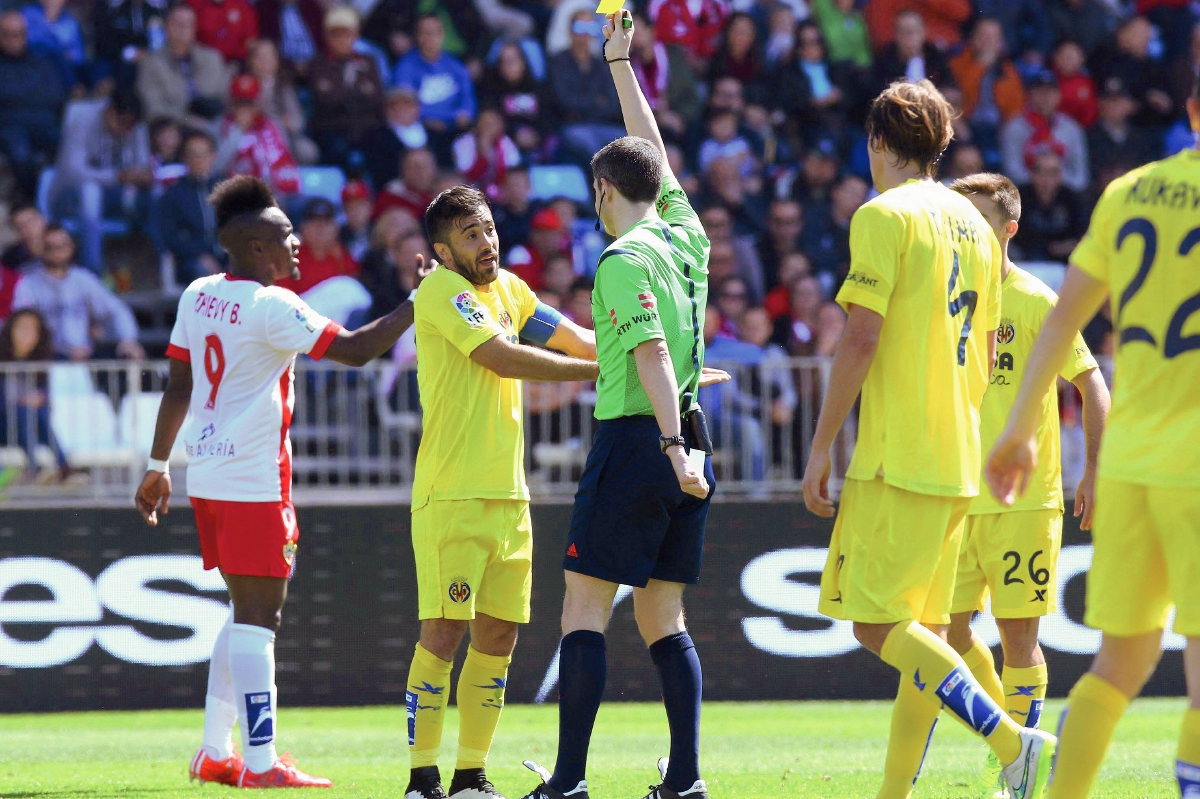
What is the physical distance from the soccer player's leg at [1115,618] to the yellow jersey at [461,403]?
2383 millimetres

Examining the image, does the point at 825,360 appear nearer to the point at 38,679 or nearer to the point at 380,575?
the point at 380,575

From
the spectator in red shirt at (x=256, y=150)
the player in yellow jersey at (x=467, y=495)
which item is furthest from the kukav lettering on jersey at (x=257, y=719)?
the spectator in red shirt at (x=256, y=150)

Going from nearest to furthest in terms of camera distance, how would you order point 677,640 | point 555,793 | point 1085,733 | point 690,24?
point 1085,733 < point 555,793 < point 677,640 < point 690,24

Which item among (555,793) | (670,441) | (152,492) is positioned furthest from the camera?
(152,492)

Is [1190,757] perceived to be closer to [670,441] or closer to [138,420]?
[670,441]

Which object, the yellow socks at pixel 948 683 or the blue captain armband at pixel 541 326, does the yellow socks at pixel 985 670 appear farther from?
the blue captain armband at pixel 541 326

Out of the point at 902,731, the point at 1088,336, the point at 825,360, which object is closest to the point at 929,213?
the point at 902,731

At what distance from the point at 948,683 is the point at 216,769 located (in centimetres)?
334

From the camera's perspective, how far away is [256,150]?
13.5 meters

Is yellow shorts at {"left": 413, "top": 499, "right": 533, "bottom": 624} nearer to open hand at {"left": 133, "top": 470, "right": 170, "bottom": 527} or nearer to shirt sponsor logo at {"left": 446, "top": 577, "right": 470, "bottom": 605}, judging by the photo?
shirt sponsor logo at {"left": 446, "top": 577, "right": 470, "bottom": 605}

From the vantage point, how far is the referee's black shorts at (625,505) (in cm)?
488

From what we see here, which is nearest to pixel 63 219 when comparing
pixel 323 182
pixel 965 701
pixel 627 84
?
pixel 323 182

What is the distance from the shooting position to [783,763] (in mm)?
6883

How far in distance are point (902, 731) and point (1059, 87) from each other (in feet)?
40.5
